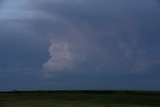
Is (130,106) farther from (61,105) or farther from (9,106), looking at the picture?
(9,106)

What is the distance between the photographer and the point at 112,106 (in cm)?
5050

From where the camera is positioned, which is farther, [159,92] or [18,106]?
[159,92]

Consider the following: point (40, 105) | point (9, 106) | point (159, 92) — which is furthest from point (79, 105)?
point (159, 92)

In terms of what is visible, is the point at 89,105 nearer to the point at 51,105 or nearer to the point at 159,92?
the point at 51,105

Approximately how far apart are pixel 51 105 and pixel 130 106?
10.3 m

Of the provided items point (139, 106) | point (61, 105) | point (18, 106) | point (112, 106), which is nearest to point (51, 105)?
point (61, 105)

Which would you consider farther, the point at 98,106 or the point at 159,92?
the point at 159,92

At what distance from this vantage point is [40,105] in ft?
167

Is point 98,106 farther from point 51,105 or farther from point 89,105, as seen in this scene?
point 51,105

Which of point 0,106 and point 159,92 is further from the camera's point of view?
point 159,92

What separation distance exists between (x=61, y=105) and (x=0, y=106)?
7.84 m

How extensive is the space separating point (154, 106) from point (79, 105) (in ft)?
33.0

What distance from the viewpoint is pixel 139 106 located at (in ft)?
167

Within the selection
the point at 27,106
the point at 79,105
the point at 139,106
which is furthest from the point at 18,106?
the point at 139,106
